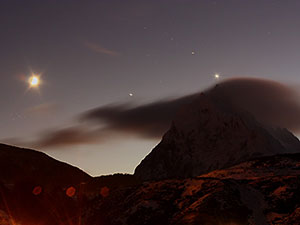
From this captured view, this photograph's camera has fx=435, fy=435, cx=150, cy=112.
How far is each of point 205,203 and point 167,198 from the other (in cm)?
1640

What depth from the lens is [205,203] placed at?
356 ft

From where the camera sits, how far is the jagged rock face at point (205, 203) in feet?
331

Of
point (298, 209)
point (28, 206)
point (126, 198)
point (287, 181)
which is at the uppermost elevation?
point (28, 206)

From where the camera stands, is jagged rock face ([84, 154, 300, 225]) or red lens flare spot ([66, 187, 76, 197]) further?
red lens flare spot ([66, 187, 76, 197])

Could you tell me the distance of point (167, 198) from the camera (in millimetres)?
122062

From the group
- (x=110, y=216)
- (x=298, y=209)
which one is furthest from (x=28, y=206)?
(x=298, y=209)

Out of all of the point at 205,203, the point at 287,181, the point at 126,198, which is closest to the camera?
the point at 205,203

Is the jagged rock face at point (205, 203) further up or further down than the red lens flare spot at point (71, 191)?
further down

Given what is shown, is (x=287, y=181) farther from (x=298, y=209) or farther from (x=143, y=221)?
(x=143, y=221)

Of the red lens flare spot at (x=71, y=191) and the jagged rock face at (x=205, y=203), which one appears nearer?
the jagged rock face at (x=205, y=203)

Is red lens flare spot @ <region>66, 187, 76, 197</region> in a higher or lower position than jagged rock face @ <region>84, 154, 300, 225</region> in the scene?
higher

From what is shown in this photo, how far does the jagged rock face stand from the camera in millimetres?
100938

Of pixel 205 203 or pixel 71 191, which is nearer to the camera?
pixel 205 203

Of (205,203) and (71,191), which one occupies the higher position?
(71,191)
